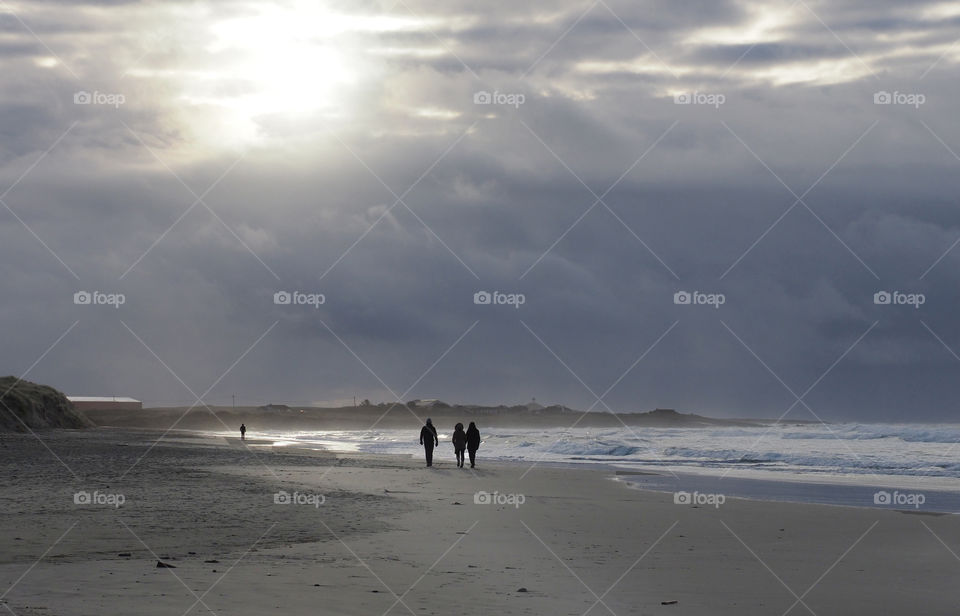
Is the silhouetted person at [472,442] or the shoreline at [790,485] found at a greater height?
the silhouetted person at [472,442]

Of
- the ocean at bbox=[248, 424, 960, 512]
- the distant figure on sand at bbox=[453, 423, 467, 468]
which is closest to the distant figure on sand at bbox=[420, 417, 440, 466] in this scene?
the distant figure on sand at bbox=[453, 423, 467, 468]

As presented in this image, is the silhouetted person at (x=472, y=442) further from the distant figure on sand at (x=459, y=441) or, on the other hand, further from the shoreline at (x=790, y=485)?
the shoreline at (x=790, y=485)

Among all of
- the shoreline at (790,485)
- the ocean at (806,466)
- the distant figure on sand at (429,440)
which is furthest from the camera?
the distant figure on sand at (429,440)

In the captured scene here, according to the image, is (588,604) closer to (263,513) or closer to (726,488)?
(263,513)

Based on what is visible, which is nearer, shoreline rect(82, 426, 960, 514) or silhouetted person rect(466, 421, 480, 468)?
shoreline rect(82, 426, 960, 514)

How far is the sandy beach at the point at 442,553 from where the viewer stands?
31.7ft

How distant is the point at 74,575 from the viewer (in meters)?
10.1

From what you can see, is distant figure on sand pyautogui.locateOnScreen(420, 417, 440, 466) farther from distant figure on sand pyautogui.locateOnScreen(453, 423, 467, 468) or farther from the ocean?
the ocean

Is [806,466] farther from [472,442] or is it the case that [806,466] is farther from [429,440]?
[429,440]

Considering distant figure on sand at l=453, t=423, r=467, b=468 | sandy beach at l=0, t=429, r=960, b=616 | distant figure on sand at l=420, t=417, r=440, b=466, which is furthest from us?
distant figure on sand at l=453, t=423, r=467, b=468

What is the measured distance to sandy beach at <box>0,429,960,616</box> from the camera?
965 centimetres

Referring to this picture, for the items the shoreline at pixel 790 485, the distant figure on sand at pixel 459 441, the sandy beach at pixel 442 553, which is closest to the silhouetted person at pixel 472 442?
the distant figure on sand at pixel 459 441

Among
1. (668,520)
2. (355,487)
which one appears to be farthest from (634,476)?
(668,520)

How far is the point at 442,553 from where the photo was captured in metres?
13.0
